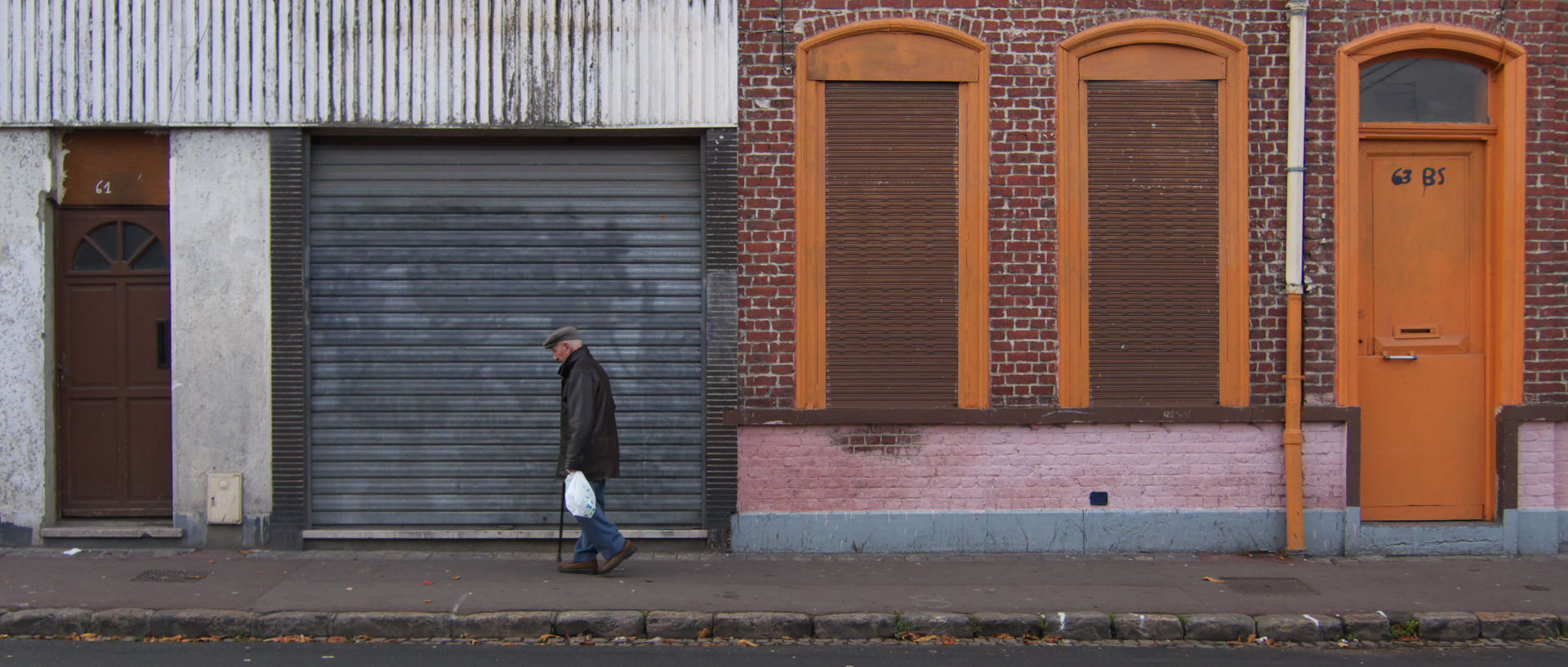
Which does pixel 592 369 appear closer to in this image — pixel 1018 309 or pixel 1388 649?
pixel 1018 309

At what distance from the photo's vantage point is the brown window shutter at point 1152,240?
28.9 ft

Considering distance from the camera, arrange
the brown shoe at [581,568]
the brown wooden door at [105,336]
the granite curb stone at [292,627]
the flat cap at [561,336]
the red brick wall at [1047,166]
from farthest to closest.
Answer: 1. the brown wooden door at [105,336]
2. the red brick wall at [1047,166]
3. the brown shoe at [581,568]
4. the flat cap at [561,336]
5. the granite curb stone at [292,627]

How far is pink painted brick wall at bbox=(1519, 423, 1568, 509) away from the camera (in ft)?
29.0

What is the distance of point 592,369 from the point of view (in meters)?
7.74

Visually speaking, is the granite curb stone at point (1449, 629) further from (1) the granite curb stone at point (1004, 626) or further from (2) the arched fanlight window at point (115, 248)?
(2) the arched fanlight window at point (115, 248)

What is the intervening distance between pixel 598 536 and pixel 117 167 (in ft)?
15.3

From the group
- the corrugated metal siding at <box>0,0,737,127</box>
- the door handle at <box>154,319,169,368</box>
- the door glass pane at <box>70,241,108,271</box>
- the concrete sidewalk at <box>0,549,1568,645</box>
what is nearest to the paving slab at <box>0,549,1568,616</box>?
the concrete sidewalk at <box>0,549,1568,645</box>

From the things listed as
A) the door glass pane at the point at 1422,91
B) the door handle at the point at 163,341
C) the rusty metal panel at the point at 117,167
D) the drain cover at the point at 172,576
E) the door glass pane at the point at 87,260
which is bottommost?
the drain cover at the point at 172,576

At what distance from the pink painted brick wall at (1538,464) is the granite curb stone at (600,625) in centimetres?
680

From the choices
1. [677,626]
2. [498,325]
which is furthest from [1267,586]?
[498,325]

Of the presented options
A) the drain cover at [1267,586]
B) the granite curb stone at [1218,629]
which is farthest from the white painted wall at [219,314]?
the drain cover at [1267,586]

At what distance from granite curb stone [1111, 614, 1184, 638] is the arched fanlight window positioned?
7.28m

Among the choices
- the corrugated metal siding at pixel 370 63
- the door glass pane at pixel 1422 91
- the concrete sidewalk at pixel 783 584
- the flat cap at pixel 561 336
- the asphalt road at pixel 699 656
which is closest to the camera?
the asphalt road at pixel 699 656

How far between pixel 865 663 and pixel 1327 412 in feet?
15.0
